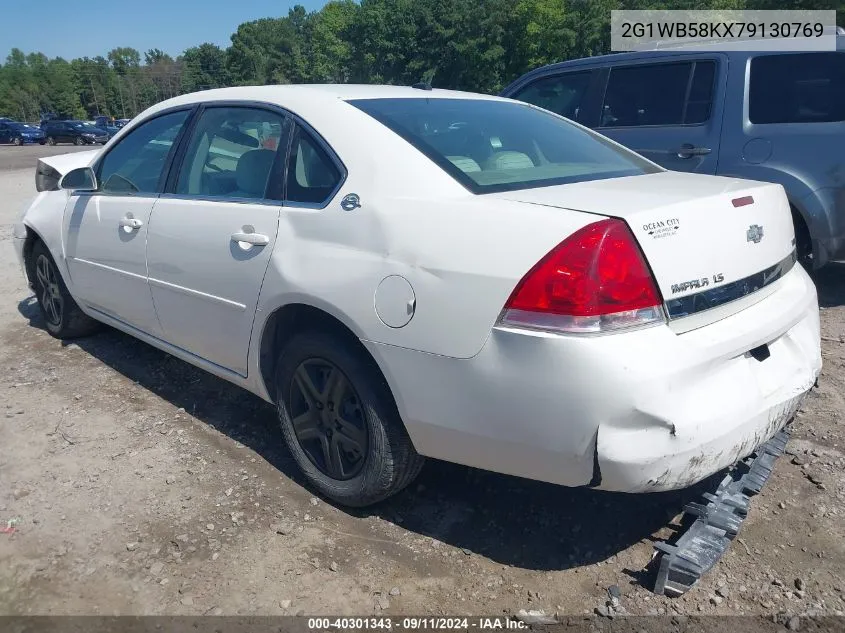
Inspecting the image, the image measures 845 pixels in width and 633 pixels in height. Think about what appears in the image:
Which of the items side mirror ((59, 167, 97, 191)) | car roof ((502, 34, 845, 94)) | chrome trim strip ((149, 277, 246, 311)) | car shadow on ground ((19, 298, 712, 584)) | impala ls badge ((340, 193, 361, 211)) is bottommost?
car shadow on ground ((19, 298, 712, 584))

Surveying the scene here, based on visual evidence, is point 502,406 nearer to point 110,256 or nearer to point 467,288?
point 467,288

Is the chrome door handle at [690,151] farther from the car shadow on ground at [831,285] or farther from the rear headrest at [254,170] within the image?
the rear headrest at [254,170]

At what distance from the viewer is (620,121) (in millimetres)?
5742

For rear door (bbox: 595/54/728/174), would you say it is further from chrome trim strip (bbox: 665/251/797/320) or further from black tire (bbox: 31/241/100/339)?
black tire (bbox: 31/241/100/339)

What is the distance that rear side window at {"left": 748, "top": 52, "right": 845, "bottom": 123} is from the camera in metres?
4.87

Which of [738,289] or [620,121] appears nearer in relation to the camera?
[738,289]

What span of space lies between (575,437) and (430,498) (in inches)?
41.1

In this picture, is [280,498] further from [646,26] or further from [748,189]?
[646,26]

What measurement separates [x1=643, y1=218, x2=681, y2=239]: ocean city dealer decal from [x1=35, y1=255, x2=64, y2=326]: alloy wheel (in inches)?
157

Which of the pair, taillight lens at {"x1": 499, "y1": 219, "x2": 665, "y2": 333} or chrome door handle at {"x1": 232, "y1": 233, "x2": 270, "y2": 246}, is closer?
taillight lens at {"x1": 499, "y1": 219, "x2": 665, "y2": 333}

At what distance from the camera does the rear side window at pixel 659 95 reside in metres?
5.32

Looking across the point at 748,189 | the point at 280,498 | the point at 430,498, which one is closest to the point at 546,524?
the point at 430,498

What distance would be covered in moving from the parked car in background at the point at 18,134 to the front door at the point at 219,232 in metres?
48.4

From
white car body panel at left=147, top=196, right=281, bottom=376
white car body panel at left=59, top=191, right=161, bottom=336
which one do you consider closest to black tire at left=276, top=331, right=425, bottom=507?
white car body panel at left=147, top=196, right=281, bottom=376
